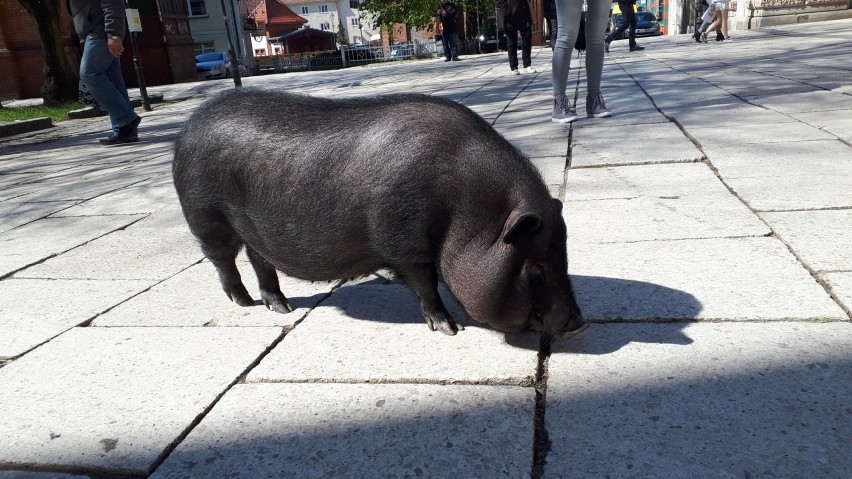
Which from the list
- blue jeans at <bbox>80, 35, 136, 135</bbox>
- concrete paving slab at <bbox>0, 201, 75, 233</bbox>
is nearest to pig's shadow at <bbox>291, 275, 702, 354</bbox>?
concrete paving slab at <bbox>0, 201, 75, 233</bbox>

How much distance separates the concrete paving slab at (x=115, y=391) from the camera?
1.75 metres

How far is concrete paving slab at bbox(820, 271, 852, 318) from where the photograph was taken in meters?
2.23

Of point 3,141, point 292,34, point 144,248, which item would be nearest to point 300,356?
point 144,248

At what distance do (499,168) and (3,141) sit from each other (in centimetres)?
1059

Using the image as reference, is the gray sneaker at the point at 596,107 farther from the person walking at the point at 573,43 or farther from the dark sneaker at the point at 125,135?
the dark sneaker at the point at 125,135

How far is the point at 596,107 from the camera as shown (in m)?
6.65

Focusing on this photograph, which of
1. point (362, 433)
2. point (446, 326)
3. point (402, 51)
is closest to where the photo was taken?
point (362, 433)

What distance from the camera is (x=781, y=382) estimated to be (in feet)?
5.87

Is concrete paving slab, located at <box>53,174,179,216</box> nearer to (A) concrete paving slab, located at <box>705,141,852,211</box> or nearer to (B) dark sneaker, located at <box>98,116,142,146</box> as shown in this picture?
(B) dark sneaker, located at <box>98,116,142,146</box>

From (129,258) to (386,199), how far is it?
211cm

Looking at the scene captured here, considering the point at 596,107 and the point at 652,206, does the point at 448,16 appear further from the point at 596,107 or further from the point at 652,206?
the point at 652,206

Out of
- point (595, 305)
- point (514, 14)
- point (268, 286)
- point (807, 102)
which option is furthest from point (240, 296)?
point (514, 14)

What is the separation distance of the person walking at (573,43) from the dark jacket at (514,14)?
5.81 metres

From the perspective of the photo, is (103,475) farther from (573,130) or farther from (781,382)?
(573,130)
